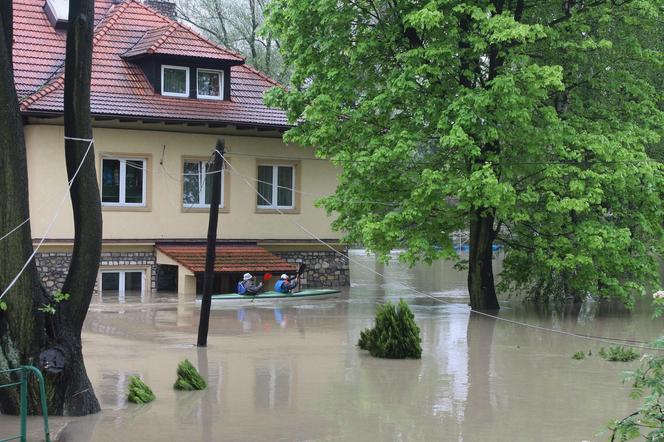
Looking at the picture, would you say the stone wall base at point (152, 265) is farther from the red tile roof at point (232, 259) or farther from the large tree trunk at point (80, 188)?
the large tree trunk at point (80, 188)

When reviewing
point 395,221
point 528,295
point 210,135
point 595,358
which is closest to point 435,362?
point 595,358

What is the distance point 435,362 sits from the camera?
58.9ft

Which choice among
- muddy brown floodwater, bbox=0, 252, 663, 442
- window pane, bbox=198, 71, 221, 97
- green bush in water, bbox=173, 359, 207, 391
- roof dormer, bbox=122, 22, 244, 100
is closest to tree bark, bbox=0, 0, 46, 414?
muddy brown floodwater, bbox=0, 252, 663, 442

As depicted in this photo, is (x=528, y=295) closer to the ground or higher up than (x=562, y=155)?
closer to the ground

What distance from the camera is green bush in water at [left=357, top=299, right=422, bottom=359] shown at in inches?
717

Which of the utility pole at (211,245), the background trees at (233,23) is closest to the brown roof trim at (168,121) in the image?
the utility pole at (211,245)

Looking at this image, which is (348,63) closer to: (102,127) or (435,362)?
(102,127)

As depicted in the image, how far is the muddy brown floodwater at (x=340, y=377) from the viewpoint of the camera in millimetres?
12539

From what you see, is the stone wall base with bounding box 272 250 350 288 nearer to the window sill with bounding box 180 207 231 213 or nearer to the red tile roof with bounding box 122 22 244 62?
the window sill with bounding box 180 207 231 213

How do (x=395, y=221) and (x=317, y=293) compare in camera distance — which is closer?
(x=395, y=221)

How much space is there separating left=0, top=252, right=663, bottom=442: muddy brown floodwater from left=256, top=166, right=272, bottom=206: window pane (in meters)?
5.10

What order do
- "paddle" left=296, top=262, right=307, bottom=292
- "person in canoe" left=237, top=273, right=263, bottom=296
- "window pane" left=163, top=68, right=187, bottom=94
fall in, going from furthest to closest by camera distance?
1. "paddle" left=296, top=262, right=307, bottom=292
2. "window pane" left=163, top=68, right=187, bottom=94
3. "person in canoe" left=237, top=273, right=263, bottom=296

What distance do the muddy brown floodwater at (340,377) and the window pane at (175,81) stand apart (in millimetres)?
6734

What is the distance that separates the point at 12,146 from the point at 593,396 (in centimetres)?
892
